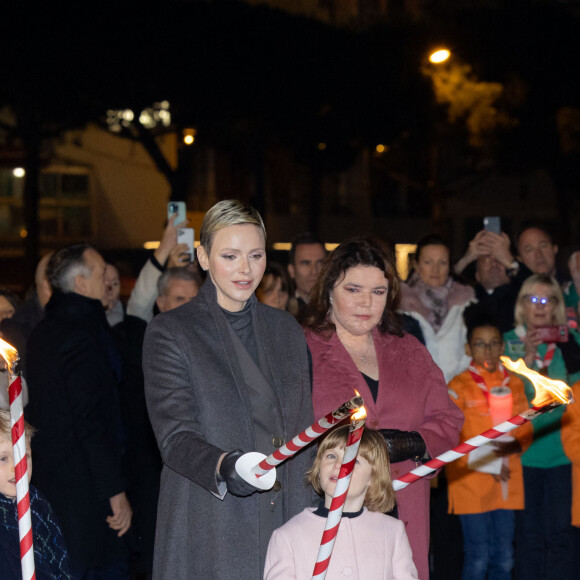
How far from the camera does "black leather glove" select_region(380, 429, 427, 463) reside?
11.8ft

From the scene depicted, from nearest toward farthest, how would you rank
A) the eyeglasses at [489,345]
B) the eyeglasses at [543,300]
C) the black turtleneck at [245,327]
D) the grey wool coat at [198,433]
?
the grey wool coat at [198,433]
the black turtleneck at [245,327]
the eyeglasses at [489,345]
the eyeglasses at [543,300]

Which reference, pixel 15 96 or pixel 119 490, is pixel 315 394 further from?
pixel 15 96

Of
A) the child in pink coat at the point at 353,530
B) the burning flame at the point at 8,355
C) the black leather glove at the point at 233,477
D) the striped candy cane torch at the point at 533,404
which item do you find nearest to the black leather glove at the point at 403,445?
the child in pink coat at the point at 353,530

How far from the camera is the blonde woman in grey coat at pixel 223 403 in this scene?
9.96 feet

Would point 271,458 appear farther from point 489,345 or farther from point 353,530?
point 489,345

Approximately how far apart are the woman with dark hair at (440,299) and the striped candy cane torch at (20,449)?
160 inches

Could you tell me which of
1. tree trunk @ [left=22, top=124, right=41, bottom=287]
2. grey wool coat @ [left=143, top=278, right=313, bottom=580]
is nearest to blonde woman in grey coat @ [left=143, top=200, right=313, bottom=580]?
grey wool coat @ [left=143, top=278, right=313, bottom=580]

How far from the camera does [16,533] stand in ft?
11.1

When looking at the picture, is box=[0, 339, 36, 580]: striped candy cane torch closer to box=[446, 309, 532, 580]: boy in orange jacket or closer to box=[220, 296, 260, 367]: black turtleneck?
box=[220, 296, 260, 367]: black turtleneck

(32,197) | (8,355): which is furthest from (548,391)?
(32,197)

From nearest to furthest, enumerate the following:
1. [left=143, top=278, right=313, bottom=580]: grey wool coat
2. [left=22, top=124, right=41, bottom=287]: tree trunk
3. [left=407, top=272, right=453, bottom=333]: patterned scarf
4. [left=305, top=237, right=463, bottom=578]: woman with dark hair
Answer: [left=143, top=278, right=313, bottom=580]: grey wool coat < [left=305, top=237, right=463, bottom=578]: woman with dark hair < [left=407, top=272, right=453, bottom=333]: patterned scarf < [left=22, top=124, right=41, bottom=287]: tree trunk

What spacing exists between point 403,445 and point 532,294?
3020 millimetres

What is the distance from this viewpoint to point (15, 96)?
18891mm

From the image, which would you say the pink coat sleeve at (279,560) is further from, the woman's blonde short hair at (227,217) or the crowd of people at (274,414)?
the woman's blonde short hair at (227,217)
